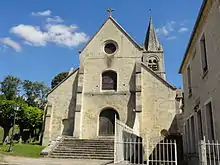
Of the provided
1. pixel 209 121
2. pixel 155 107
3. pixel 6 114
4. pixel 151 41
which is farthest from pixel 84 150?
pixel 151 41

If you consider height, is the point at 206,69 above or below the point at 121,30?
below

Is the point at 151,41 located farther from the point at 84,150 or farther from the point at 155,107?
the point at 84,150

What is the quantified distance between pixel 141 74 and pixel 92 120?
6.76m

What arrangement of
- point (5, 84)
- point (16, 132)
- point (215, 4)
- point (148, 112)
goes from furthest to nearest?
point (5, 84)
point (16, 132)
point (148, 112)
point (215, 4)

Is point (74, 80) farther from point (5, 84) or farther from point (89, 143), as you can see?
point (5, 84)

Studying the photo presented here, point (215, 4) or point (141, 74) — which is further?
point (141, 74)

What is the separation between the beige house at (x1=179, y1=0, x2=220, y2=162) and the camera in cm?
798

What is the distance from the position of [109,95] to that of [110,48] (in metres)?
5.36

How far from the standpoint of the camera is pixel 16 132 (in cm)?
4403

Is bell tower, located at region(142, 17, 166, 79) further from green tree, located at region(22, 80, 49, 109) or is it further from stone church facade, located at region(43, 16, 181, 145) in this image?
green tree, located at region(22, 80, 49, 109)

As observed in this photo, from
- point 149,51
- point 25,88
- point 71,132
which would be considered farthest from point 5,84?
point 71,132

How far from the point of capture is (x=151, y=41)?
139 feet

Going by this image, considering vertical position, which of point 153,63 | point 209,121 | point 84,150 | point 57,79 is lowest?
point 84,150

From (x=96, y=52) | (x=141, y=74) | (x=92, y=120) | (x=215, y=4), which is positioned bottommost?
(x=92, y=120)
